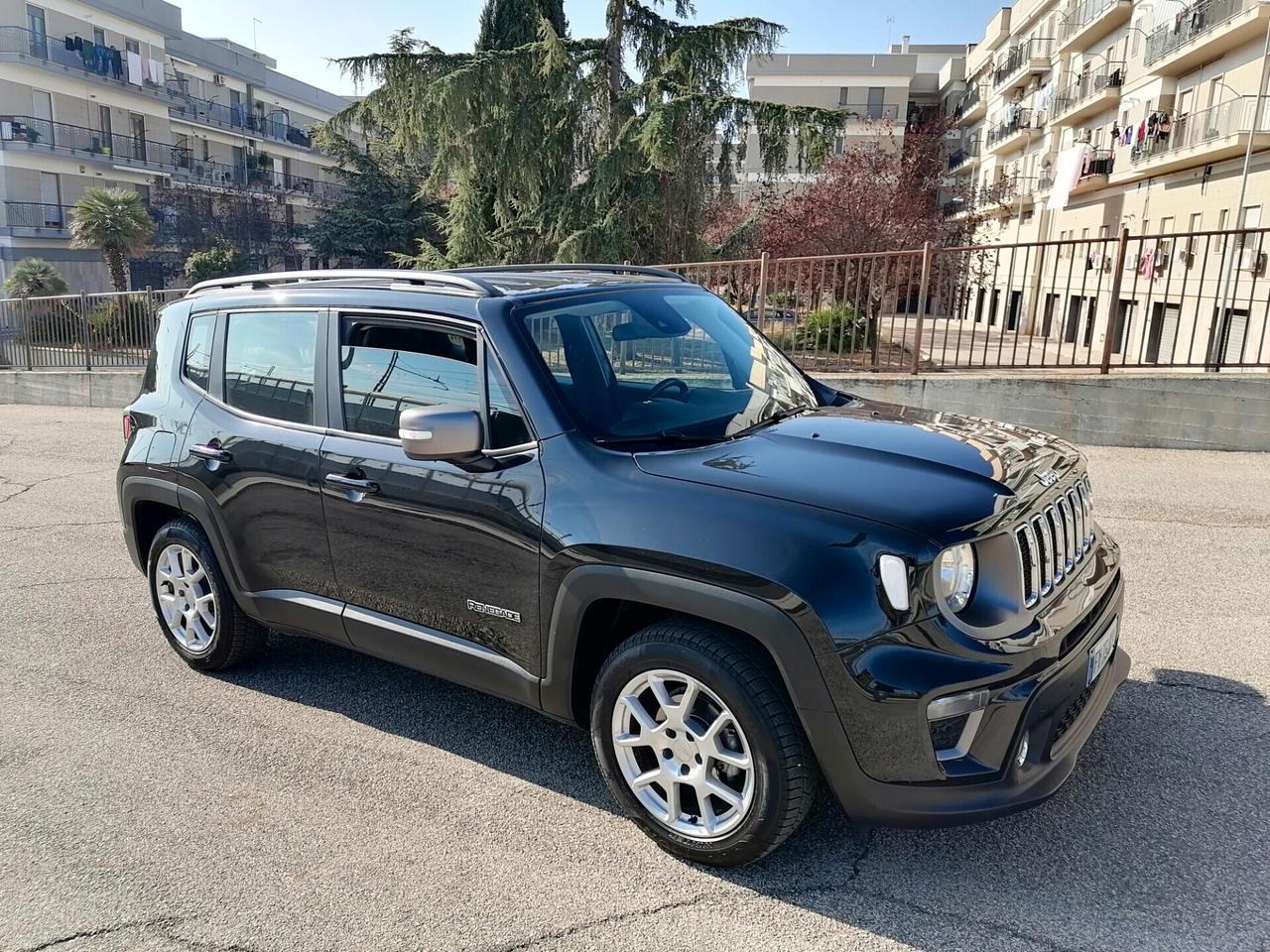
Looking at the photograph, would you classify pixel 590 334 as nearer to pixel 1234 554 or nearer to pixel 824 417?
pixel 824 417

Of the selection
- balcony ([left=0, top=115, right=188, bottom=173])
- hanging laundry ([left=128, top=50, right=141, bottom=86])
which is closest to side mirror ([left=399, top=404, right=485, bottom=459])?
balcony ([left=0, top=115, right=188, bottom=173])

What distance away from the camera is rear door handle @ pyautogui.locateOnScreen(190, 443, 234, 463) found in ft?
13.2

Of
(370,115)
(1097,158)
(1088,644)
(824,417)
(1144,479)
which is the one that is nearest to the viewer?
(1088,644)

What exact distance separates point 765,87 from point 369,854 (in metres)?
71.4

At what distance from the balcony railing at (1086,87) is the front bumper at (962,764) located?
4122 centimetres

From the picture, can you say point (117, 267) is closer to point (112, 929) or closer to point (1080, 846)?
point (112, 929)

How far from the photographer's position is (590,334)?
344 centimetres

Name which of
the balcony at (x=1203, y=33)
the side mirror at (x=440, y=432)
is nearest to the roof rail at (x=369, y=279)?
the side mirror at (x=440, y=432)

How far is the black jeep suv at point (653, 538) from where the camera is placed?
254 cm

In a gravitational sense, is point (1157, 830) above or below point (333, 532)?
below

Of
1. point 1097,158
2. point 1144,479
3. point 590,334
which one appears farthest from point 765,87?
point 590,334

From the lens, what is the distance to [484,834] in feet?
10.3

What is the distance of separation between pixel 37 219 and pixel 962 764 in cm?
4507

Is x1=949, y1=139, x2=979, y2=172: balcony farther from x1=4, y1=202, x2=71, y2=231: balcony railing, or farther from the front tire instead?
the front tire
